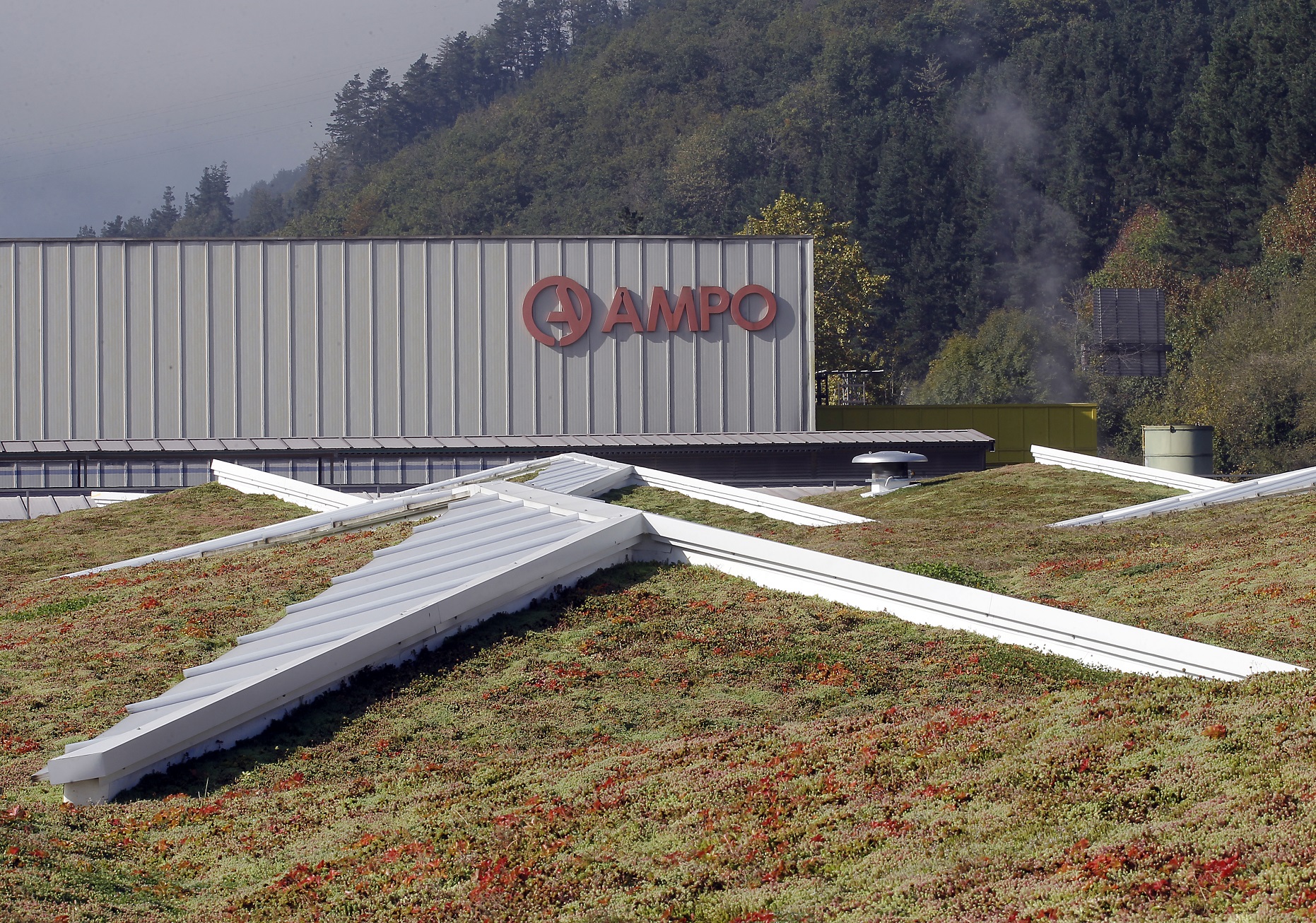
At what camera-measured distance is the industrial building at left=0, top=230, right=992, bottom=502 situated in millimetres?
38469

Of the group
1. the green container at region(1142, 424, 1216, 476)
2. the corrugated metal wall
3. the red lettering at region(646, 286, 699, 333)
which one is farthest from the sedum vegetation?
the red lettering at region(646, 286, 699, 333)

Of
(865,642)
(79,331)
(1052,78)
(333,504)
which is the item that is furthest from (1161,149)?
(865,642)

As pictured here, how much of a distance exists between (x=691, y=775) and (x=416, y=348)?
3199 centimetres

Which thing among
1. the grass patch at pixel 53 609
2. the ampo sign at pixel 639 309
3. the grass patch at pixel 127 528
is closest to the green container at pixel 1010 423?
the ampo sign at pixel 639 309

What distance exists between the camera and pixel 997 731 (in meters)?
8.21

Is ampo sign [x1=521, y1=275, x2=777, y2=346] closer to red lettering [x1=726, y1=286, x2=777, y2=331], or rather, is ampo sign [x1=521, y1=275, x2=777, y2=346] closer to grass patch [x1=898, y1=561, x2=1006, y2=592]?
red lettering [x1=726, y1=286, x2=777, y2=331]

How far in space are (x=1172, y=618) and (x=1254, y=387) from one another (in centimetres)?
5242

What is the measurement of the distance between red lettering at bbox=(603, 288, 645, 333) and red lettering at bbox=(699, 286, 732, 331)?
1828 mm

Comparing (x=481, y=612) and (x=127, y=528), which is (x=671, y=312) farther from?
(x=481, y=612)

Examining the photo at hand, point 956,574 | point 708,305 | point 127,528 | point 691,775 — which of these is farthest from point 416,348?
point 691,775

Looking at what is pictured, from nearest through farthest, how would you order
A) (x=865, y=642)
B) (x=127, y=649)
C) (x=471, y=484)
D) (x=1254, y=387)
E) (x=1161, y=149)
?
(x=865, y=642), (x=127, y=649), (x=471, y=484), (x=1254, y=387), (x=1161, y=149)

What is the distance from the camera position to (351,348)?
127ft

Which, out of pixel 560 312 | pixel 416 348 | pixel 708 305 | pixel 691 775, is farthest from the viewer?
pixel 708 305

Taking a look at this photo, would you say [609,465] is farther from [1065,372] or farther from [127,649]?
[1065,372]
